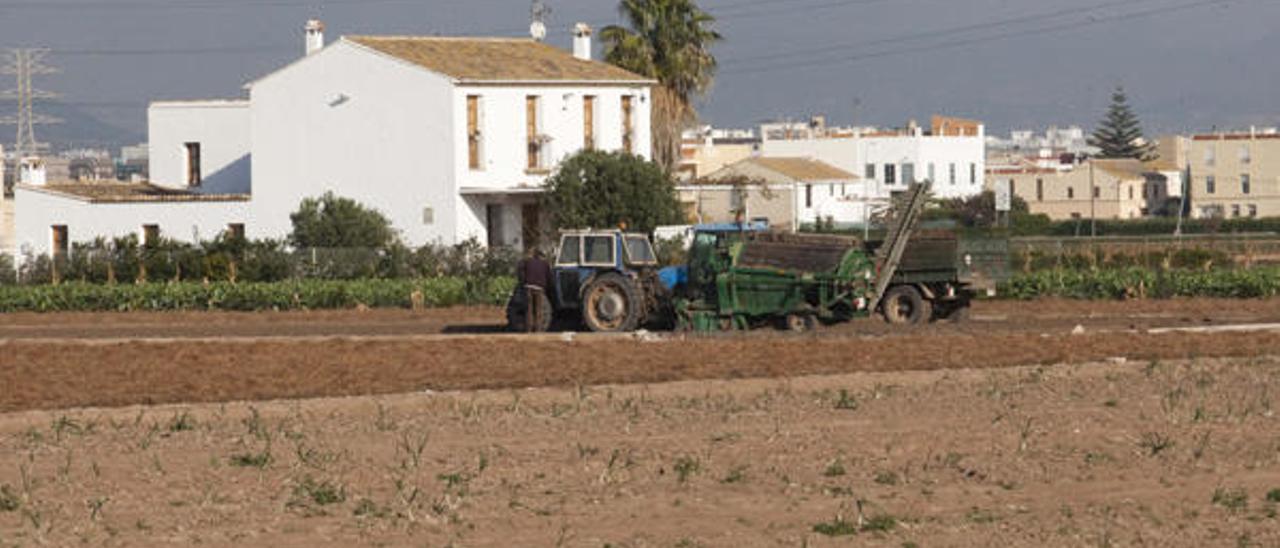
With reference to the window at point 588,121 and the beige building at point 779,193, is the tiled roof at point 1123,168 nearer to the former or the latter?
the beige building at point 779,193

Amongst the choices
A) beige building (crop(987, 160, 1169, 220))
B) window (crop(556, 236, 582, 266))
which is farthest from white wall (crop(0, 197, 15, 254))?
beige building (crop(987, 160, 1169, 220))

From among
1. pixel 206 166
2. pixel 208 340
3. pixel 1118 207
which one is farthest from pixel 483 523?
pixel 1118 207

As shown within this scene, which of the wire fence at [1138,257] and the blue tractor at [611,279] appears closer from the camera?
the blue tractor at [611,279]

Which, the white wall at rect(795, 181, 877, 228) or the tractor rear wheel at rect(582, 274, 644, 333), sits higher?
the white wall at rect(795, 181, 877, 228)

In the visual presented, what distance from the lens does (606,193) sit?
6253 centimetres

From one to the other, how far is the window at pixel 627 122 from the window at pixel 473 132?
5.61 m

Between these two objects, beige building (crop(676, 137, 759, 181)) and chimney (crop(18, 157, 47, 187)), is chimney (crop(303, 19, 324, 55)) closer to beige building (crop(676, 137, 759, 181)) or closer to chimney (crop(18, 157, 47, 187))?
chimney (crop(18, 157, 47, 187))

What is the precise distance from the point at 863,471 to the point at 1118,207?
121440 mm

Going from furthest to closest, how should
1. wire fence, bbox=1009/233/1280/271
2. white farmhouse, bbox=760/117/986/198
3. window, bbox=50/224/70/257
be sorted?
1. white farmhouse, bbox=760/117/986/198
2. window, bbox=50/224/70/257
3. wire fence, bbox=1009/233/1280/271

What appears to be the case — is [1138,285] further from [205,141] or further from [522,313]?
[205,141]

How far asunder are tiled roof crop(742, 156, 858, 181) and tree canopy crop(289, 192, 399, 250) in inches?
1359

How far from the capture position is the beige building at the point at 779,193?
7988cm

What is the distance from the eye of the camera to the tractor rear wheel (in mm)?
39125

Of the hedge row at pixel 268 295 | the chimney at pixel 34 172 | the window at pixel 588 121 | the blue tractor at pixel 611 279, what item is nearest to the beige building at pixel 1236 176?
the window at pixel 588 121
